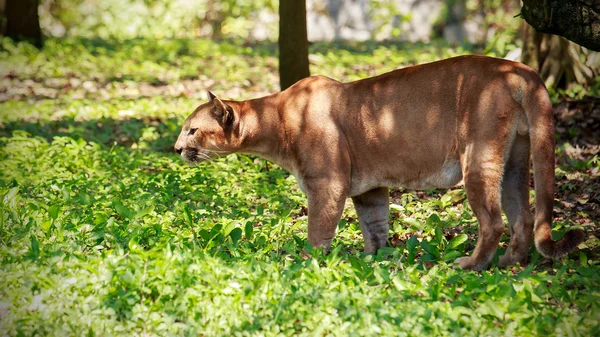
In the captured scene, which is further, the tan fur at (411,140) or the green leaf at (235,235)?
the green leaf at (235,235)

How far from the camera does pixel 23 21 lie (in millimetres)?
16453

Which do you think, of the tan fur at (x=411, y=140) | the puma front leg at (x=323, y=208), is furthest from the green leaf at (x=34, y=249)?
the puma front leg at (x=323, y=208)

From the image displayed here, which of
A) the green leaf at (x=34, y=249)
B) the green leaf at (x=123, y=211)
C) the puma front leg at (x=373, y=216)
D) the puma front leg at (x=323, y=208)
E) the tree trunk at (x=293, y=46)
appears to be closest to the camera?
the green leaf at (x=34, y=249)

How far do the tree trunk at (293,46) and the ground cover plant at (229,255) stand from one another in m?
1.37

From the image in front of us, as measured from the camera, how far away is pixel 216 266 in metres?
5.18

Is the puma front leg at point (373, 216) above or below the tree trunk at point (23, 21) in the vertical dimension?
below

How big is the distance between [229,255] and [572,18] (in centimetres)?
331

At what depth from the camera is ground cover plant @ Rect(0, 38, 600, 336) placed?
4730 mm

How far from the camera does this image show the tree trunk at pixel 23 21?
1645 centimetres

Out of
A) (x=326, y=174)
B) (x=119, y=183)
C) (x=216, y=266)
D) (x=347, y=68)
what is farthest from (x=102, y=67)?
(x=216, y=266)

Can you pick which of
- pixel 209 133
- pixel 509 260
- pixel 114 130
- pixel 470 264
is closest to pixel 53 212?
pixel 209 133

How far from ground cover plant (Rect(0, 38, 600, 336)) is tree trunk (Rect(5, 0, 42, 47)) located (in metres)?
5.29

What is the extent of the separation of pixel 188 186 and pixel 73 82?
7325mm

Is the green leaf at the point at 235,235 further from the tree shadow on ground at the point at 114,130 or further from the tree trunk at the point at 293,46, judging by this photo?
the tree shadow on ground at the point at 114,130
